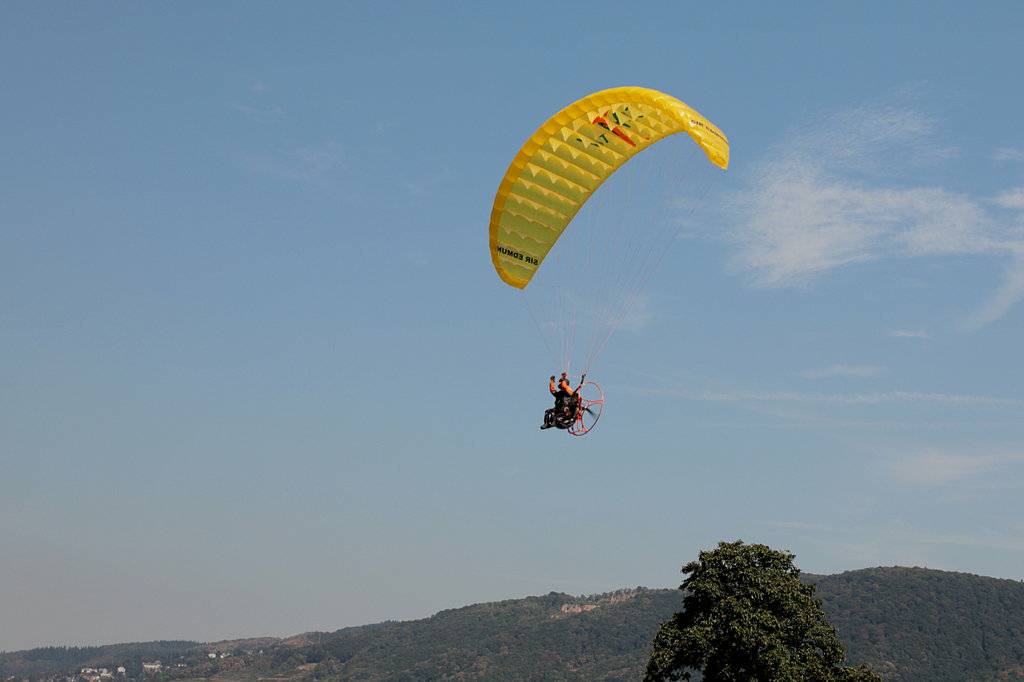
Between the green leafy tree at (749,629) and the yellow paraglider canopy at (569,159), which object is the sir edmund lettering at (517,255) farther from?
the green leafy tree at (749,629)

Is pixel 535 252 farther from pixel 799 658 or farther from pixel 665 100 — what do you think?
pixel 799 658

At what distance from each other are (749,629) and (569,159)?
52.8ft

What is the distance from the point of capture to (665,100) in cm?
2964

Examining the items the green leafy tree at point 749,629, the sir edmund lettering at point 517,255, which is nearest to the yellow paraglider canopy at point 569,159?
the sir edmund lettering at point 517,255

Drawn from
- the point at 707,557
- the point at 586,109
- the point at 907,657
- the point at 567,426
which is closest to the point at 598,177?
the point at 586,109

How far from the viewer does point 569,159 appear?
3078 centimetres

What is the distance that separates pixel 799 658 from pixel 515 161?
1803 cm

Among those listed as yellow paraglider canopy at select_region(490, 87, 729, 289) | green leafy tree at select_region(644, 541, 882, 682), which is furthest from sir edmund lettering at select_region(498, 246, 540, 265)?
green leafy tree at select_region(644, 541, 882, 682)

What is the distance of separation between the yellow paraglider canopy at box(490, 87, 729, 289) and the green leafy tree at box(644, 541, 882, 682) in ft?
40.6

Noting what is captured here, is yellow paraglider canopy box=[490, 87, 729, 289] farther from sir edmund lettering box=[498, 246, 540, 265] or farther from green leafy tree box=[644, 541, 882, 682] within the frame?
green leafy tree box=[644, 541, 882, 682]

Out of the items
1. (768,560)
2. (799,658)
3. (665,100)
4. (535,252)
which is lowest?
(799,658)

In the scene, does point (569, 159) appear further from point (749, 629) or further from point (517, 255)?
point (749, 629)

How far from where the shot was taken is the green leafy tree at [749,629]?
118 feet

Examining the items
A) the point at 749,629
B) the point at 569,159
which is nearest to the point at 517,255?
the point at 569,159
